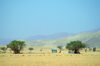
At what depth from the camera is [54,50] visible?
6662 cm

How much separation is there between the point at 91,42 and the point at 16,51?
109 metres

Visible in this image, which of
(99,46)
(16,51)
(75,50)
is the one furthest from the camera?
(99,46)

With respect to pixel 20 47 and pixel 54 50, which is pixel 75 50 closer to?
pixel 54 50

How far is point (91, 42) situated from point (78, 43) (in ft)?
302

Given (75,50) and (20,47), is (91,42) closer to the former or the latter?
(75,50)

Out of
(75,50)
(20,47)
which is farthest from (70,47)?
(20,47)

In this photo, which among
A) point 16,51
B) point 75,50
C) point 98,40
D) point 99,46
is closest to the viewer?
point 16,51

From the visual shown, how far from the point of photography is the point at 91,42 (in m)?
152

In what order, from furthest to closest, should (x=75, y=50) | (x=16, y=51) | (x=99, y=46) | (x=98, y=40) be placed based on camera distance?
(x=98, y=40) → (x=99, y=46) → (x=75, y=50) → (x=16, y=51)

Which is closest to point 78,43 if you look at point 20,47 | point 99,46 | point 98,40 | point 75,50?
point 75,50

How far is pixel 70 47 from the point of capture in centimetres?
6438

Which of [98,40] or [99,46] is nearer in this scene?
[99,46]

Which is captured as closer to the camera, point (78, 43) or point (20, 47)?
point (20, 47)

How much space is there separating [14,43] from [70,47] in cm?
2260
